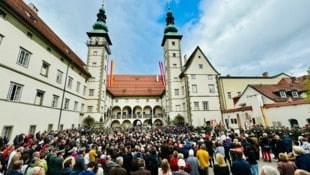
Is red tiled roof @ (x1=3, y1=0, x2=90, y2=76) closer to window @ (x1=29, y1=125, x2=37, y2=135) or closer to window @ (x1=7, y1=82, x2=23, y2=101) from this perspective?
window @ (x1=7, y1=82, x2=23, y2=101)

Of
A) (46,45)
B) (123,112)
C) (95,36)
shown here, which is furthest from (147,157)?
(123,112)

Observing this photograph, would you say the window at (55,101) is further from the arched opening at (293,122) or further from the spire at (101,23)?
the arched opening at (293,122)

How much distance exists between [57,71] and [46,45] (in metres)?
3.39

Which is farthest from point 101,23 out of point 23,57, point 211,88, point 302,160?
point 302,160

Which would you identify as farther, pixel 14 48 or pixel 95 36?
pixel 95 36

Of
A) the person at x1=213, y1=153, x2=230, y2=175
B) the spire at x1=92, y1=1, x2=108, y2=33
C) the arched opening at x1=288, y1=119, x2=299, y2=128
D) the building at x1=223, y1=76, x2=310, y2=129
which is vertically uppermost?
the spire at x1=92, y1=1, x2=108, y2=33

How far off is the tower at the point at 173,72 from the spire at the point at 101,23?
1332 cm

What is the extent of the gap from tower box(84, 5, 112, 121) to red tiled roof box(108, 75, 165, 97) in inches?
340

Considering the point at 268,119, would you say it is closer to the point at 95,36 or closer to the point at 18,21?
the point at 18,21

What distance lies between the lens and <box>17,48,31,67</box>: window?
41.7 ft

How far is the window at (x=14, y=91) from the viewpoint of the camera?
11.7m

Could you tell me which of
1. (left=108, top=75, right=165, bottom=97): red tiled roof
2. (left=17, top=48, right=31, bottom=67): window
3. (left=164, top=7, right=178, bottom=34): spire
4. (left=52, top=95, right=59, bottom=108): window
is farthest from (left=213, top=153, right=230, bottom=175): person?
(left=108, top=75, right=165, bottom=97): red tiled roof

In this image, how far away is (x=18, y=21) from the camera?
12.4 m

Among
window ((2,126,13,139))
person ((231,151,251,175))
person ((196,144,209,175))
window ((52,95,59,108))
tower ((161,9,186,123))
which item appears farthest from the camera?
tower ((161,9,186,123))
